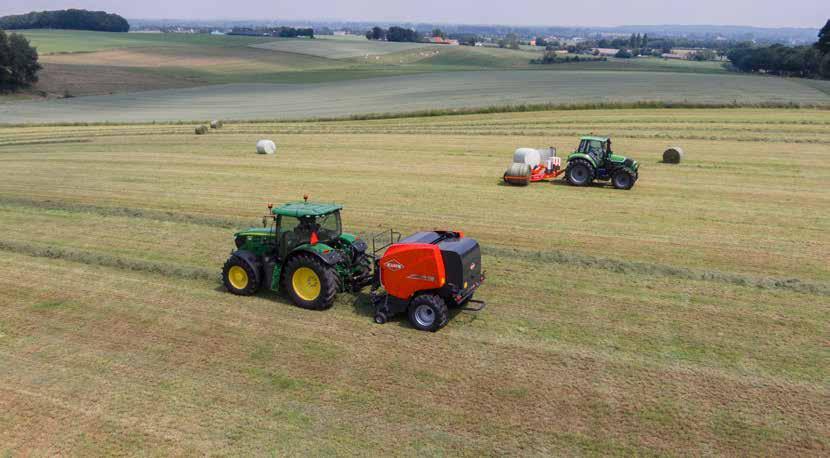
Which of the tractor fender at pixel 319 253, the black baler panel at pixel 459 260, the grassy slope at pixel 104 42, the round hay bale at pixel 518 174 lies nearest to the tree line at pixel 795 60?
Result: the round hay bale at pixel 518 174

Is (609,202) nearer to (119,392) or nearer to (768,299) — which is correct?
(768,299)

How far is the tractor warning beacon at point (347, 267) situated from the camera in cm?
1159

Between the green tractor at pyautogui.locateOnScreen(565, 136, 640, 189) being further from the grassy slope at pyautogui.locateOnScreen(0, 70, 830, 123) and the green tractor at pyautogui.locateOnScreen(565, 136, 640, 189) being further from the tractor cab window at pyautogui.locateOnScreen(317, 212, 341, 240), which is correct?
the grassy slope at pyautogui.locateOnScreen(0, 70, 830, 123)

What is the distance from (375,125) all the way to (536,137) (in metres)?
13.2

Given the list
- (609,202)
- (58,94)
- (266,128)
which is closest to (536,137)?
(609,202)

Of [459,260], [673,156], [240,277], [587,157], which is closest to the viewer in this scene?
[459,260]

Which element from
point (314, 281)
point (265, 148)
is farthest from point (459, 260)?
point (265, 148)

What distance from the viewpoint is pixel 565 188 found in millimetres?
23734

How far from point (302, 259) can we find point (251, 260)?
148 cm

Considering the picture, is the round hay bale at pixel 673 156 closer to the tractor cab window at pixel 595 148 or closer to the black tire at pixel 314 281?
the tractor cab window at pixel 595 148

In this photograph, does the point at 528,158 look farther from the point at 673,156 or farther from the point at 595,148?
the point at 673,156

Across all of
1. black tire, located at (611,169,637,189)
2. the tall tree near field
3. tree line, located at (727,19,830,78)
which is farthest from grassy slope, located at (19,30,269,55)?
black tire, located at (611,169,637,189)

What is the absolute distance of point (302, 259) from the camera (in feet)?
41.2

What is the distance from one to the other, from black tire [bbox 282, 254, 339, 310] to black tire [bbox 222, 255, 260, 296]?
0.78 meters
